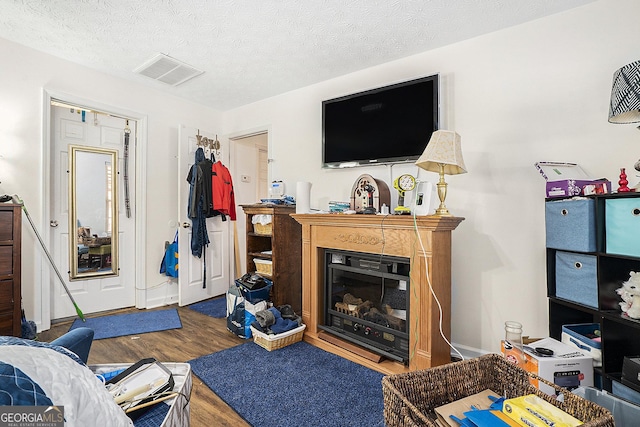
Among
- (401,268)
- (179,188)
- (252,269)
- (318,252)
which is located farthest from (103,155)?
(401,268)

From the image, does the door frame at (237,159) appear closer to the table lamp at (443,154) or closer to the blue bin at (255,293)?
the blue bin at (255,293)

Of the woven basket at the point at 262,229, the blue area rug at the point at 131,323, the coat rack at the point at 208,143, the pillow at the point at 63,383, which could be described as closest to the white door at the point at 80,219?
the blue area rug at the point at 131,323

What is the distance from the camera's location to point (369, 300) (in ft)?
7.83

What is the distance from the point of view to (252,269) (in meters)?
3.17

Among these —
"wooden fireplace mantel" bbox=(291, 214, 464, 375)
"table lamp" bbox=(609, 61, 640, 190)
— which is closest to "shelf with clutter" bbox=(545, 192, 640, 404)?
"table lamp" bbox=(609, 61, 640, 190)

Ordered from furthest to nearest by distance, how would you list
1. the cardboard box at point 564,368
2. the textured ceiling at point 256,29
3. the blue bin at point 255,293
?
the blue bin at point 255,293 < the textured ceiling at point 256,29 < the cardboard box at point 564,368

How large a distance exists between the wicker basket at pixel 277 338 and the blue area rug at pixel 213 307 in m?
0.87

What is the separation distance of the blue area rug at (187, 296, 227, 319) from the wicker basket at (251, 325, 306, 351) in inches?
34.3

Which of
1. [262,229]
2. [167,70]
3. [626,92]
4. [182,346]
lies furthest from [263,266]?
[626,92]

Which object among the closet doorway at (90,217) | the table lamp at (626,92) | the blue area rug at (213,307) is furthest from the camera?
the blue area rug at (213,307)

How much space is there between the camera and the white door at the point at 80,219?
117 inches

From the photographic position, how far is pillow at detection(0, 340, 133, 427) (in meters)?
0.60

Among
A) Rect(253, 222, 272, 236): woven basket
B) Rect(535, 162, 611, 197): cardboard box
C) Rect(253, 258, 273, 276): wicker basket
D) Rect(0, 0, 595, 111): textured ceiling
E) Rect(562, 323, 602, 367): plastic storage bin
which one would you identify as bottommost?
Rect(562, 323, 602, 367): plastic storage bin

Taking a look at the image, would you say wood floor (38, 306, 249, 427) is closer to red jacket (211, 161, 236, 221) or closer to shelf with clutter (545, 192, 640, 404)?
red jacket (211, 161, 236, 221)
